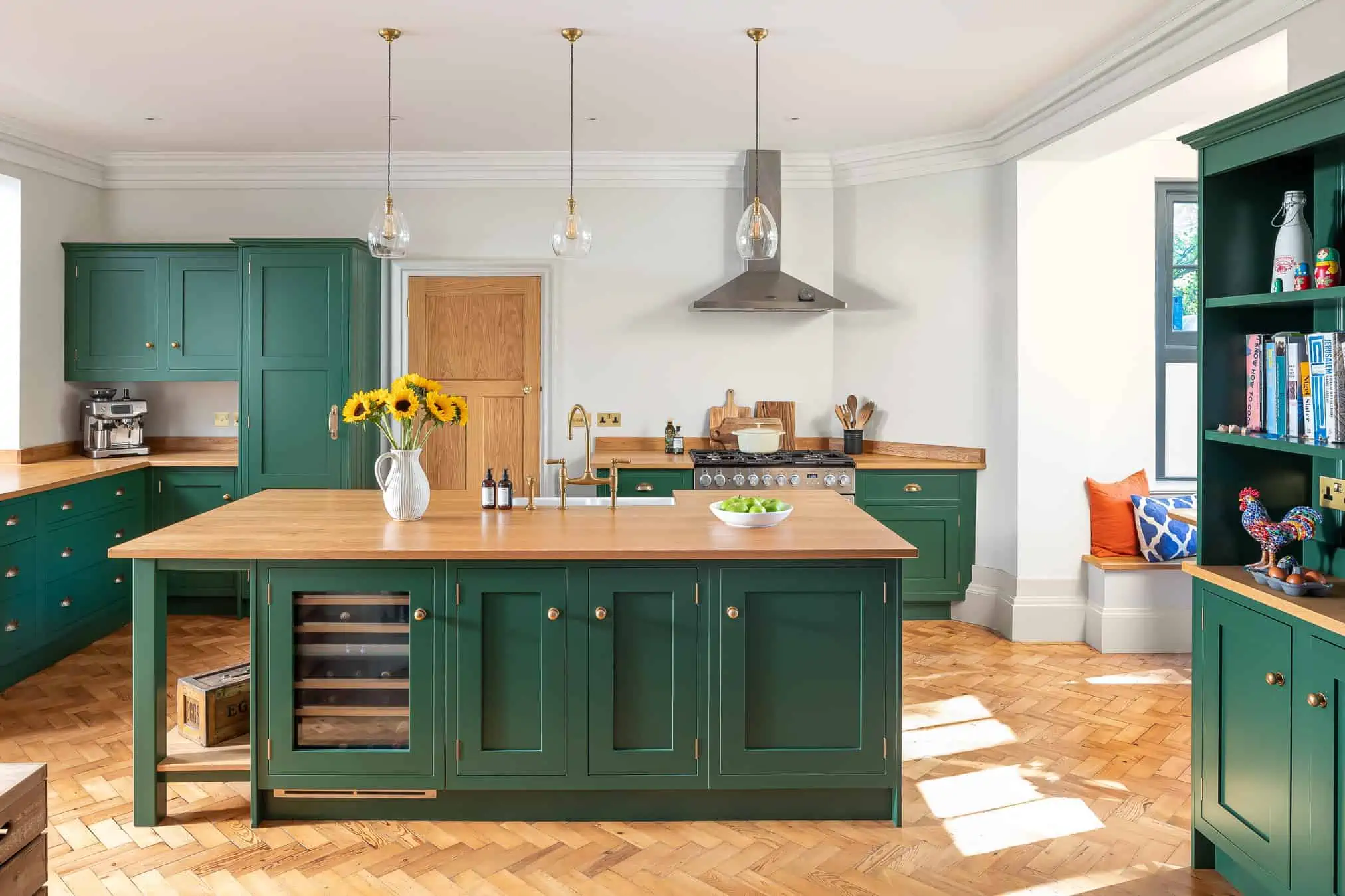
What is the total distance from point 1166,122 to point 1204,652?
8.88ft

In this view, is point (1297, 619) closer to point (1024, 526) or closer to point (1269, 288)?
point (1269, 288)

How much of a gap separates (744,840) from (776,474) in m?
2.75

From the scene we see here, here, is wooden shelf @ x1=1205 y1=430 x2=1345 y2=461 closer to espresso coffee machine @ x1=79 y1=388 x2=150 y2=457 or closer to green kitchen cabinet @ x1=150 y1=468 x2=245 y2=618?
green kitchen cabinet @ x1=150 y1=468 x2=245 y2=618

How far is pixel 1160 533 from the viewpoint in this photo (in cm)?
507

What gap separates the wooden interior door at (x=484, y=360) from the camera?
6105mm

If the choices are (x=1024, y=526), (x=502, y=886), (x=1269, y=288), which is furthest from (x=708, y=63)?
(x=502, y=886)

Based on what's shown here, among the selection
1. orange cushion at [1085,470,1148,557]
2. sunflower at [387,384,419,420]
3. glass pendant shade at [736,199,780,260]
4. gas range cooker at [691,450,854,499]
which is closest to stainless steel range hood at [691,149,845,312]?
gas range cooker at [691,450,854,499]

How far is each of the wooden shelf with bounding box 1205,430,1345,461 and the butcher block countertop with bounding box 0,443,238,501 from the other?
474 cm

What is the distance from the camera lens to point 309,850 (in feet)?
9.50

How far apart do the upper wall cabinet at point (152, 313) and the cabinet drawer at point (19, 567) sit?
1.48 meters

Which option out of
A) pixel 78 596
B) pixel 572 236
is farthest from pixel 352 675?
pixel 78 596

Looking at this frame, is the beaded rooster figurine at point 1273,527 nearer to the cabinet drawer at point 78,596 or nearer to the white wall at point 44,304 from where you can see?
the cabinet drawer at point 78,596

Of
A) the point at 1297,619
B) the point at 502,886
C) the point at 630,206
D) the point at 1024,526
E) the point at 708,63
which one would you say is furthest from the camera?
the point at 630,206

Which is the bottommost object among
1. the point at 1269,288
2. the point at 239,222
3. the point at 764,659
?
the point at 764,659
